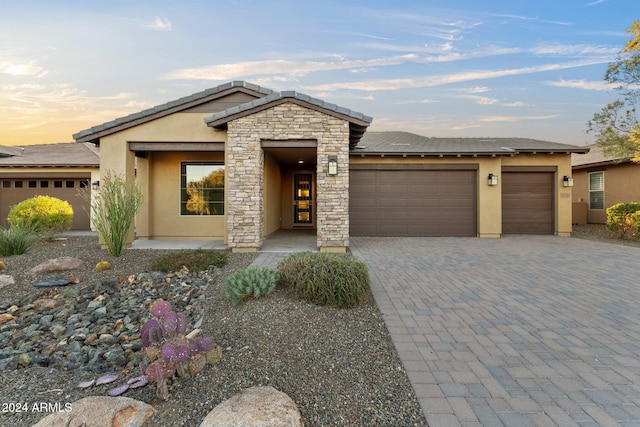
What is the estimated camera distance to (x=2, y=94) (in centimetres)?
1019

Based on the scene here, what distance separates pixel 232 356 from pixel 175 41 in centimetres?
1047

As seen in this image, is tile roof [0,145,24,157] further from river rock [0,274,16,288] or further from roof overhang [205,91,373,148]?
roof overhang [205,91,373,148]

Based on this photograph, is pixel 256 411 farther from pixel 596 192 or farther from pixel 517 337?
pixel 596 192

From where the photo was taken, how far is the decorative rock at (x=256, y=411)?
1791 mm

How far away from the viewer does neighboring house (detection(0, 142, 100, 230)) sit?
1284cm

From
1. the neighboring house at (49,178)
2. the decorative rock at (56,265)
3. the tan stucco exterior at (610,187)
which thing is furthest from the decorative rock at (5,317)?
the tan stucco exterior at (610,187)

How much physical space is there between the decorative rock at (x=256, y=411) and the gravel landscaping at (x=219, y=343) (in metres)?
0.16

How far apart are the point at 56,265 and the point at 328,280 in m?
5.73

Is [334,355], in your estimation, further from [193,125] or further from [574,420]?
[193,125]

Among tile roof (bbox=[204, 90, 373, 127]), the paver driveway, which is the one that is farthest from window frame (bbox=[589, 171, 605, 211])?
tile roof (bbox=[204, 90, 373, 127])

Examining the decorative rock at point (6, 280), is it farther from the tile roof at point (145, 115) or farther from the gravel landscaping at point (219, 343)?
the tile roof at point (145, 115)

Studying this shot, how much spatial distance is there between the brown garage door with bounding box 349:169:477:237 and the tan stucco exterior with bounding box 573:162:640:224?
27.2ft

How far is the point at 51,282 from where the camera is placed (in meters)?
5.34

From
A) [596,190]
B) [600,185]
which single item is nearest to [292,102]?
[600,185]
